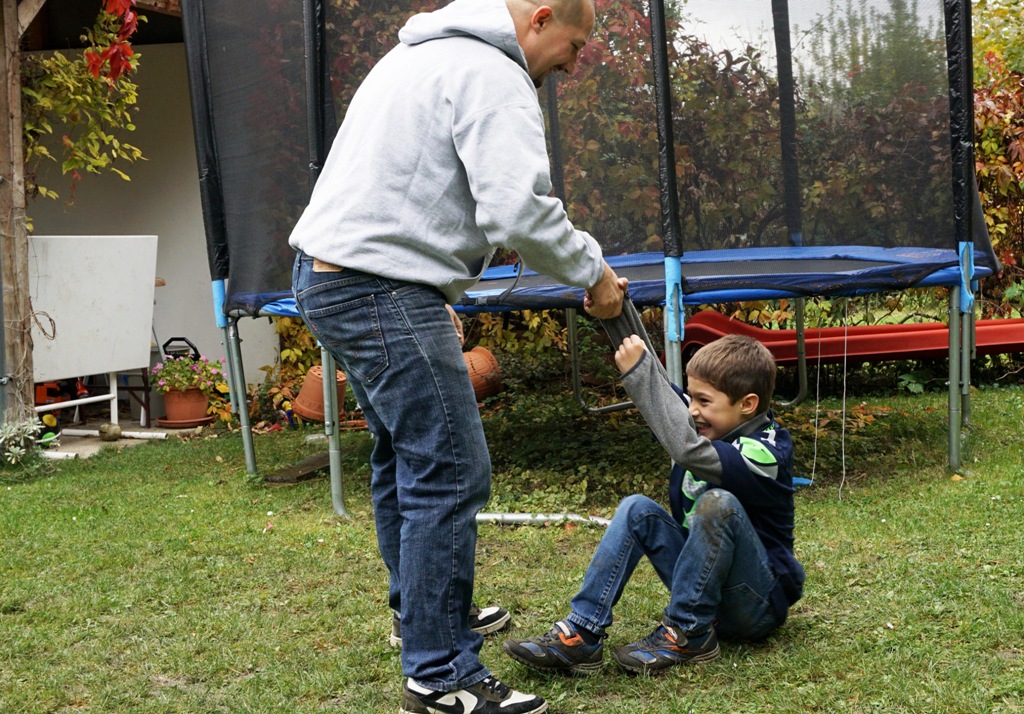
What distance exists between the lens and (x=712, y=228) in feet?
13.5

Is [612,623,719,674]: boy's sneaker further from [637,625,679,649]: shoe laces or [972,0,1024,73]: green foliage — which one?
[972,0,1024,73]: green foliage

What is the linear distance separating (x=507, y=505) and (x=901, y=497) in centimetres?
144

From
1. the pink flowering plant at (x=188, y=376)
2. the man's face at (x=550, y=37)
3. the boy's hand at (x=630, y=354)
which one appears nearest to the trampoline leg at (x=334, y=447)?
the boy's hand at (x=630, y=354)

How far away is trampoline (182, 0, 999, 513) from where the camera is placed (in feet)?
12.7

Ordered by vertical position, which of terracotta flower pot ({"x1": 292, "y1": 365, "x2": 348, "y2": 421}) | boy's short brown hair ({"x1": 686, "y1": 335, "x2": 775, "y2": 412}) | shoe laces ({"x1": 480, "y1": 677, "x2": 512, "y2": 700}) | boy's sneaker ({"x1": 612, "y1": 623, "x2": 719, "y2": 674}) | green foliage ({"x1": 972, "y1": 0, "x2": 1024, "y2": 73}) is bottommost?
boy's sneaker ({"x1": 612, "y1": 623, "x2": 719, "y2": 674})

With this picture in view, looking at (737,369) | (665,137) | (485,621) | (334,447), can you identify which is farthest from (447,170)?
(334,447)

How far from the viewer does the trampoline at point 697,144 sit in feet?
12.7

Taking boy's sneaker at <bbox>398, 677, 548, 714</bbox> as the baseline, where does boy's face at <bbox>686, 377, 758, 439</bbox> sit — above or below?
above

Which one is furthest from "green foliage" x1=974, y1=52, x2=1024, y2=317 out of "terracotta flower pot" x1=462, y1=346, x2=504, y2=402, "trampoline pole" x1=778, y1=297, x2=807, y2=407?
"terracotta flower pot" x1=462, y1=346, x2=504, y2=402

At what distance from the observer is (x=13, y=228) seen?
5.48 metres

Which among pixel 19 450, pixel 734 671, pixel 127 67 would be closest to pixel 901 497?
pixel 734 671

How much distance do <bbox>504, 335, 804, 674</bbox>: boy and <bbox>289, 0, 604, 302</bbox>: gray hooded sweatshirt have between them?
1.37ft

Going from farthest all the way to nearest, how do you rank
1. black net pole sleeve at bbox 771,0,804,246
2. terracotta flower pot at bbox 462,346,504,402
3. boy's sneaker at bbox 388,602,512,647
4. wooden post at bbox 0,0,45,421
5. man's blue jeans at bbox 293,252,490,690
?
terracotta flower pot at bbox 462,346,504,402 → wooden post at bbox 0,0,45,421 → black net pole sleeve at bbox 771,0,804,246 → boy's sneaker at bbox 388,602,512,647 → man's blue jeans at bbox 293,252,490,690

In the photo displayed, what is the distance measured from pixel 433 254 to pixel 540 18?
50cm
